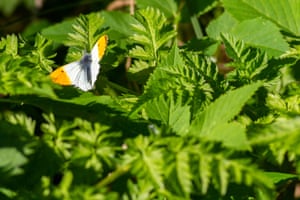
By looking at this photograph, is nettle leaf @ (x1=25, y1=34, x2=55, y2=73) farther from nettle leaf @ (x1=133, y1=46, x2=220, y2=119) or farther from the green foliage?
nettle leaf @ (x1=133, y1=46, x2=220, y2=119)

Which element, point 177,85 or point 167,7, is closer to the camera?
Answer: point 177,85

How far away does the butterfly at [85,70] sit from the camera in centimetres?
135

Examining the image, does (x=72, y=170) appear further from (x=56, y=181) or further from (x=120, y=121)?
(x=56, y=181)

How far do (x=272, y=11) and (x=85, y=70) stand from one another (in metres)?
0.62

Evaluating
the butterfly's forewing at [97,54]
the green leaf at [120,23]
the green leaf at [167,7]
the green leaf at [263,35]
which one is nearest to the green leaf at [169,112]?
the butterfly's forewing at [97,54]

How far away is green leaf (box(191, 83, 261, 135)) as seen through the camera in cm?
114

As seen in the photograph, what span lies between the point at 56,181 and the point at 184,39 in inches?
32.5

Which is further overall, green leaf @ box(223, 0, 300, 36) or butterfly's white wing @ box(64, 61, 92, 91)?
green leaf @ box(223, 0, 300, 36)

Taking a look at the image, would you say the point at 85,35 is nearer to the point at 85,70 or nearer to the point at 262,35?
the point at 85,70

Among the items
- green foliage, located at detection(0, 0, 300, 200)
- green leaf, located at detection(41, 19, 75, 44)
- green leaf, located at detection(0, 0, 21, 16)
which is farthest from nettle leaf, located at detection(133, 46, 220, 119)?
green leaf, located at detection(0, 0, 21, 16)

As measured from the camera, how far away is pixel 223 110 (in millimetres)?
1160

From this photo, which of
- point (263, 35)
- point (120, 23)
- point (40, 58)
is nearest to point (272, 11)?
point (263, 35)

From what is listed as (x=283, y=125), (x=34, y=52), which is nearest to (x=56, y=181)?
(x=34, y=52)

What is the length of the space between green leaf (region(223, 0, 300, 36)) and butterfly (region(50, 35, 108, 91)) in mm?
520
